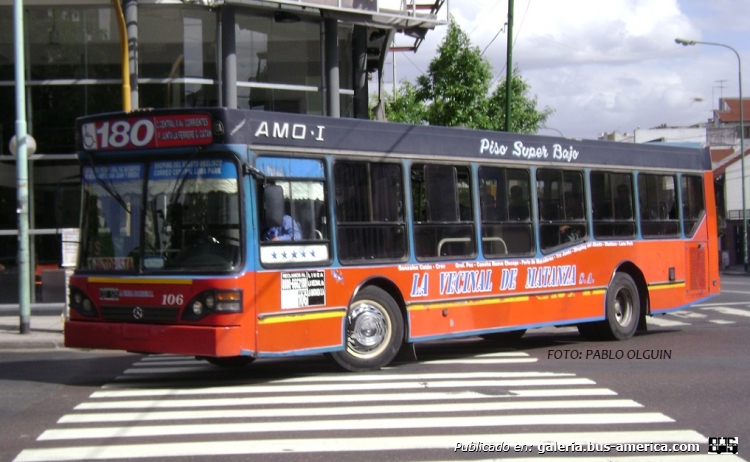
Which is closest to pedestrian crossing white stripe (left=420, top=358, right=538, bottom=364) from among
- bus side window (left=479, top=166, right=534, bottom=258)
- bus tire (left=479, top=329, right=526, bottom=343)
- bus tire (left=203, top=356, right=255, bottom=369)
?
bus side window (left=479, top=166, right=534, bottom=258)

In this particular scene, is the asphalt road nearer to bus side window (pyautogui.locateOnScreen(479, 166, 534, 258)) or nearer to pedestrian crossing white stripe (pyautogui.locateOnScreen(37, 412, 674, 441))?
pedestrian crossing white stripe (pyautogui.locateOnScreen(37, 412, 674, 441))

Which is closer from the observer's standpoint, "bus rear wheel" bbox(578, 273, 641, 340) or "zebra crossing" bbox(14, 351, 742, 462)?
"zebra crossing" bbox(14, 351, 742, 462)

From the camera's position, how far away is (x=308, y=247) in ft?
32.3

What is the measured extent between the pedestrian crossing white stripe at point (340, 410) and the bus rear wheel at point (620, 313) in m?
5.52

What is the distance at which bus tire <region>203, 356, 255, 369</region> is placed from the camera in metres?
10.5

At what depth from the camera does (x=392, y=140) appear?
35.9ft

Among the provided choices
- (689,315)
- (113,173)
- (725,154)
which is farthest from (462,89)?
(725,154)

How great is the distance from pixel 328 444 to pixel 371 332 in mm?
3735

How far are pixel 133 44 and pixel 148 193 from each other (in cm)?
937

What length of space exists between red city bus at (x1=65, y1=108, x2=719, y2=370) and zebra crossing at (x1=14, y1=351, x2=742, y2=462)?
1.87 ft

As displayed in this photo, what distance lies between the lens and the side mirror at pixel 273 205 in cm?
909

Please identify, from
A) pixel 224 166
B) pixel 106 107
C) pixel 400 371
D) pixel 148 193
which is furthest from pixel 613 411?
pixel 106 107

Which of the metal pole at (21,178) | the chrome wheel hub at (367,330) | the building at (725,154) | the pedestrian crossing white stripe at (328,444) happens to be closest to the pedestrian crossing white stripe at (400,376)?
the chrome wheel hub at (367,330)

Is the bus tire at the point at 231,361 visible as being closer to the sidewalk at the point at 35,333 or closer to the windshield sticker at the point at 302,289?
the windshield sticker at the point at 302,289
